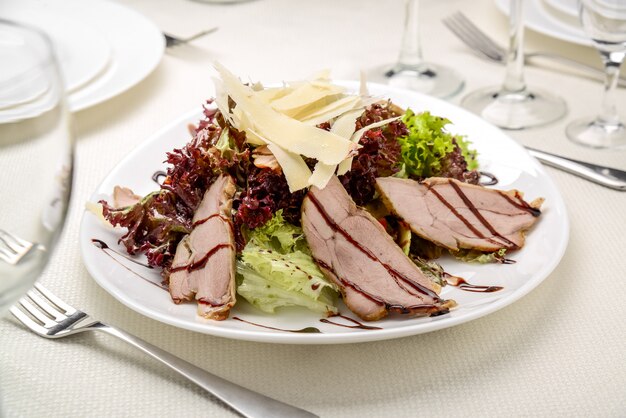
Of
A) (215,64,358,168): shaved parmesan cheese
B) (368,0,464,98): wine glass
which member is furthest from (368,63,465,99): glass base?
(215,64,358,168): shaved parmesan cheese

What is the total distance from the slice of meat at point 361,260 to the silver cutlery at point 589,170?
63 centimetres

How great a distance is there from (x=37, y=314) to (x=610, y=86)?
1.61 metres

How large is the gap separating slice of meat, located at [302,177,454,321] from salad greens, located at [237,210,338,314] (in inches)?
1.3

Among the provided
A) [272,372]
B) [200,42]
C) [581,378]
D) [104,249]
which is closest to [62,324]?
[104,249]

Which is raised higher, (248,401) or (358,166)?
(358,166)

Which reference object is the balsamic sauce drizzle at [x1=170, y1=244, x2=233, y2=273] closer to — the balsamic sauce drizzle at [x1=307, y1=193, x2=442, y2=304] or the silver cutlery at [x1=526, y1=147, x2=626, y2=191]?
the balsamic sauce drizzle at [x1=307, y1=193, x2=442, y2=304]

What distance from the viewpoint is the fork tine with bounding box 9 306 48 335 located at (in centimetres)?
156

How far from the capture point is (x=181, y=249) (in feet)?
5.36

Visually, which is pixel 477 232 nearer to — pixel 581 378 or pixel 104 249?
pixel 581 378

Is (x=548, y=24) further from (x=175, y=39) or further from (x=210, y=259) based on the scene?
(x=210, y=259)

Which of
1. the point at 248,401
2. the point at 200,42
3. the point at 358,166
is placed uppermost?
the point at 358,166

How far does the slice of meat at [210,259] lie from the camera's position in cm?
150

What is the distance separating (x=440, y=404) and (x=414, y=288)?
0.22m

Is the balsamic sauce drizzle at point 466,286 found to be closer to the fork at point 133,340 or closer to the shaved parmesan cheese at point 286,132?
the shaved parmesan cheese at point 286,132
